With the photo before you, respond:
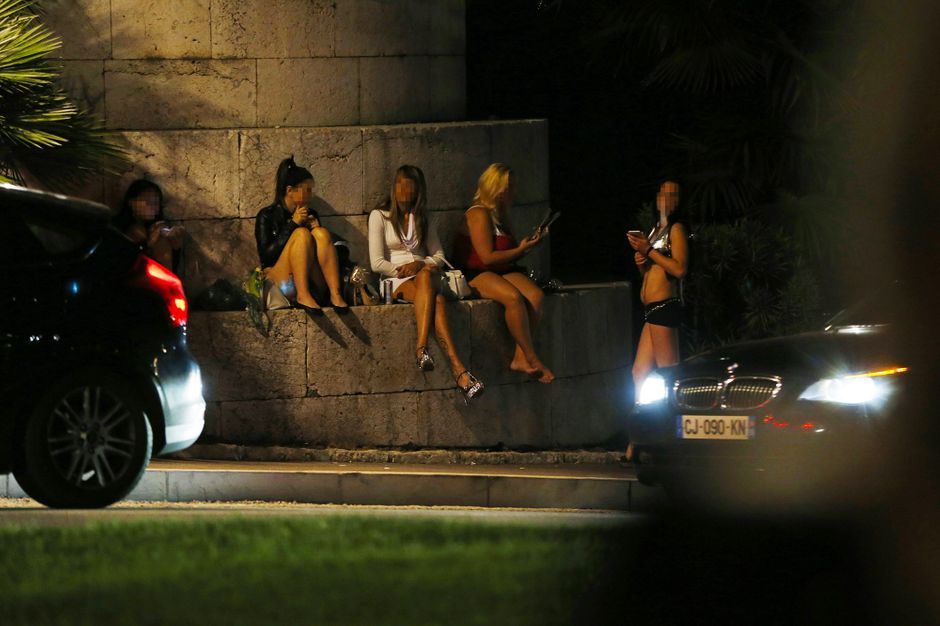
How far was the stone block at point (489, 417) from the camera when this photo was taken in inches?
537

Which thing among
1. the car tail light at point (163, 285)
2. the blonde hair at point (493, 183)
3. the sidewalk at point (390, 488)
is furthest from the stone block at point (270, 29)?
the car tail light at point (163, 285)

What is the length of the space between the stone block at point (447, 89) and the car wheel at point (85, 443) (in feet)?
19.7

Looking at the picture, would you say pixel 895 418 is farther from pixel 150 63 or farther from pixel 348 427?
pixel 150 63

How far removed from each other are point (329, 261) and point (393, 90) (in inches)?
82.3

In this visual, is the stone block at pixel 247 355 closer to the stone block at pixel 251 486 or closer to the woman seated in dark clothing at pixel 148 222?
the woman seated in dark clothing at pixel 148 222

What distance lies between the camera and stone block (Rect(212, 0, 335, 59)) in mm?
14312

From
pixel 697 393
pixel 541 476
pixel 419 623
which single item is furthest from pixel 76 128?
pixel 419 623

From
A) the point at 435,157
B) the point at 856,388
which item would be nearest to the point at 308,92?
the point at 435,157

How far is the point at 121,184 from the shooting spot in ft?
45.4

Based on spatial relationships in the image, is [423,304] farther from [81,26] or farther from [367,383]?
[81,26]

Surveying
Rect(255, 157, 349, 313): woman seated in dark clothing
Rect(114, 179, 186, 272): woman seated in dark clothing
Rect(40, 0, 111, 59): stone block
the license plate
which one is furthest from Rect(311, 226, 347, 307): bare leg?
the license plate

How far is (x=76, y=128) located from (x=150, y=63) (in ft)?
3.43

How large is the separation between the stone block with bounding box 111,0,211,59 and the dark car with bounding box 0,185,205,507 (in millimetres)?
4636

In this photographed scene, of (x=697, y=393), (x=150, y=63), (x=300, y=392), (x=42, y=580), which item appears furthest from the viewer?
(x=150, y=63)
